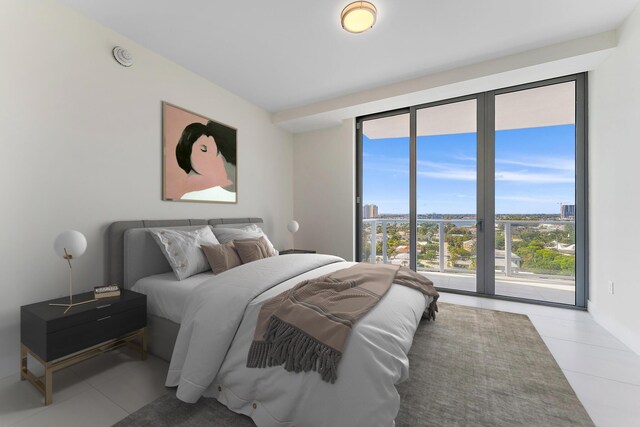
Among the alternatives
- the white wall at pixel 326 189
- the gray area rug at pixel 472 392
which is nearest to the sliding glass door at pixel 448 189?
the white wall at pixel 326 189

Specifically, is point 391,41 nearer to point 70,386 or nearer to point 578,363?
point 578,363

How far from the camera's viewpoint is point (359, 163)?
4410 mm

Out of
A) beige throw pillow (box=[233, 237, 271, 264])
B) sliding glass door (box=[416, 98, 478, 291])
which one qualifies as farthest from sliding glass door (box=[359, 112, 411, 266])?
beige throw pillow (box=[233, 237, 271, 264])

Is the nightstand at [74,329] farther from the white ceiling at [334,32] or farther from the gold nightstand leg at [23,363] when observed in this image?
the white ceiling at [334,32]

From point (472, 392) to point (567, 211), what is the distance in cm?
272

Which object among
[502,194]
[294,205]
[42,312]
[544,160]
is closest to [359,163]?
[294,205]

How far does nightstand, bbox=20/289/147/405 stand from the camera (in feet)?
5.27

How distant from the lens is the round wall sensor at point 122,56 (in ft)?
7.81

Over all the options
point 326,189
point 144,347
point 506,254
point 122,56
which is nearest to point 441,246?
point 506,254

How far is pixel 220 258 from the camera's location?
2.47 metres

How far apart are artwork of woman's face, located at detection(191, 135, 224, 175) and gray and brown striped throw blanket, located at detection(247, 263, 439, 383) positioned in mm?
2110

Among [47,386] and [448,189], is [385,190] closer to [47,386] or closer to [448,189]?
[448,189]

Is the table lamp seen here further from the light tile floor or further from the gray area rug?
the gray area rug

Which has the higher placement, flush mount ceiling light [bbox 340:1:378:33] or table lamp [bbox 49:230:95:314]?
flush mount ceiling light [bbox 340:1:378:33]
